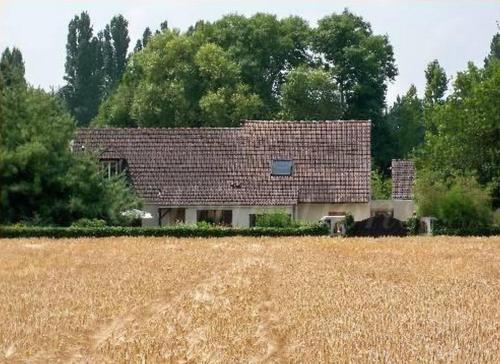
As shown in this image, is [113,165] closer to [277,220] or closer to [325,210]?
[325,210]

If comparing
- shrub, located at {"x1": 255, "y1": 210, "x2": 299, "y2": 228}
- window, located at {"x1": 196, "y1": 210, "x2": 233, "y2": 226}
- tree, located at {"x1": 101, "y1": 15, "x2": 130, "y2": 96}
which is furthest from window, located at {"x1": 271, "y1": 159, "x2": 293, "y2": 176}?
tree, located at {"x1": 101, "y1": 15, "x2": 130, "y2": 96}

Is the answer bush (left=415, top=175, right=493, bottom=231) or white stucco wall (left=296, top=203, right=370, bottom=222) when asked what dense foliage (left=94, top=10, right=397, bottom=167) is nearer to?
white stucco wall (left=296, top=203, right=370, bottom=222)

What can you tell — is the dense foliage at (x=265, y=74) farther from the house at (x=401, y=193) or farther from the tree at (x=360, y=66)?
the house at (x=401, y=193)

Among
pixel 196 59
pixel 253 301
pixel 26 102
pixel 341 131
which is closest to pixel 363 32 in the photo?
pixel 196 59

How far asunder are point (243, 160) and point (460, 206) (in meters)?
12.6

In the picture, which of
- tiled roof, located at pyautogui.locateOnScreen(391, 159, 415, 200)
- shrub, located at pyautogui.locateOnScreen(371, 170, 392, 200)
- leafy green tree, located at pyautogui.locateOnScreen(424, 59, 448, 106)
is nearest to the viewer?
tiled roof, located at pyautogui.locateOnScreen(391, 159, 415, 200)

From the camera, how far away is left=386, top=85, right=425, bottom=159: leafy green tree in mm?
80069

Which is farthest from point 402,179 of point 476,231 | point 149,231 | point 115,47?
point 115,47

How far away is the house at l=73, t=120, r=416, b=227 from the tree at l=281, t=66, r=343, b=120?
15590 mm

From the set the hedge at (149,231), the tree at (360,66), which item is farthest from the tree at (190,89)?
the hedge at (149,231)

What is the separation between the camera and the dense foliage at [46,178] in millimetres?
46438

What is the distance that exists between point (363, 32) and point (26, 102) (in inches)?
1341

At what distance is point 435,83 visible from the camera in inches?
3388

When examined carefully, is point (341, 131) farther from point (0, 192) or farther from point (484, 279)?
point (484, 279)
